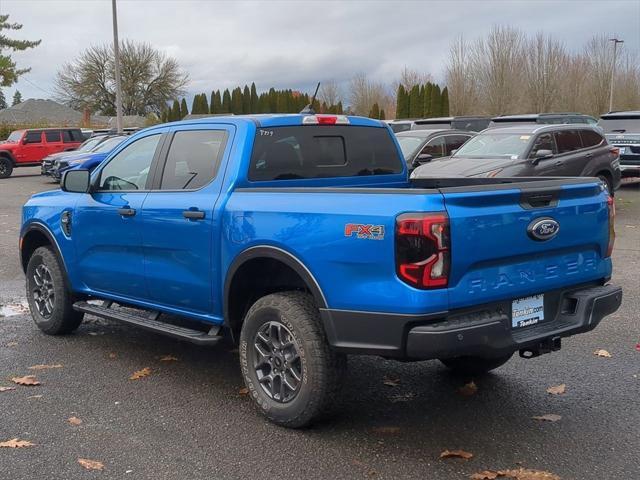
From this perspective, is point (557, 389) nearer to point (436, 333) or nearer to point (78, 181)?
point (436, 333)

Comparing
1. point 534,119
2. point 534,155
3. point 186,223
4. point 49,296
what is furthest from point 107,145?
point 186,223

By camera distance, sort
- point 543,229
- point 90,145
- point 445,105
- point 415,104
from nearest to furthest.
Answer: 1. point 543,229
2. point 90,145
3. point 445,105
4. point 415,104

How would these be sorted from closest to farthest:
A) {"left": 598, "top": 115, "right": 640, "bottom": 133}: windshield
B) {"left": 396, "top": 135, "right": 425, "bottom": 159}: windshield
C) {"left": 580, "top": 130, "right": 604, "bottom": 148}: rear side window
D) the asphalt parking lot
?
the asphalt parking lot → {"left": 580, "top": 130, "right": 604, "bottom": 148}: rear side window → {"left": 396, "top": 135, "right": 425, "bottom": 159}: windshield → {"left": 598, "top": 115, "right": 640, "bottom": 133}: windshield

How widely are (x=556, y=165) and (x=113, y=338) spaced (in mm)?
8573

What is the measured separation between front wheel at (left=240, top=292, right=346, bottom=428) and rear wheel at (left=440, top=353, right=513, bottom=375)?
4.28 ft

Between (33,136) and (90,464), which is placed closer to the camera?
(90,464)

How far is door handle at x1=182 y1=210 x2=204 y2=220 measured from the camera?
15.4ft

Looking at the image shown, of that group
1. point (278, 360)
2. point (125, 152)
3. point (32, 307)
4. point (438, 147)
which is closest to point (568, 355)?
point (278, 360)

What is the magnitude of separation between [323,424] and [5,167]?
27.5m

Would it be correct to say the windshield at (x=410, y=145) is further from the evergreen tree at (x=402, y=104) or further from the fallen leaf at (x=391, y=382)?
the evergreen tree at (x=402, y=104)

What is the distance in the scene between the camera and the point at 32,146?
29.2 m

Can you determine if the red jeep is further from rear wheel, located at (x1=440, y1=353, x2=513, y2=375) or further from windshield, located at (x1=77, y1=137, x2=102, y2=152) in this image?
rear wheel, located at (x1=440, y1=353, x2=513, y2=375)

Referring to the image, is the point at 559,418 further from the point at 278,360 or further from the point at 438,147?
the point at 438,147

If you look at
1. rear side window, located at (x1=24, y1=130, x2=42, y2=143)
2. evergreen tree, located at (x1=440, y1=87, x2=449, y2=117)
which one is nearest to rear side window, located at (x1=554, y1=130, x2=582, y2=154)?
rear side window, located at (x1=24, y1=130, x2=42, y2=143)
